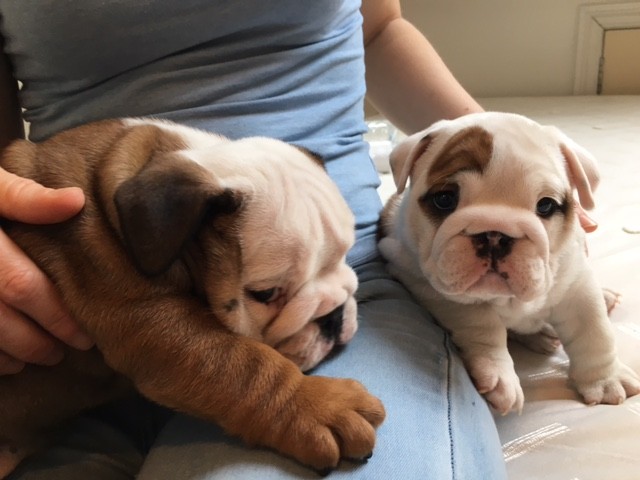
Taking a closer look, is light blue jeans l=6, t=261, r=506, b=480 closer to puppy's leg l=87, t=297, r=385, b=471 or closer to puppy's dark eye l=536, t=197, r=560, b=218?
puppy's leg l=87, t=297, r=385, b=471

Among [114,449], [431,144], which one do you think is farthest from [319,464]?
[431,144]

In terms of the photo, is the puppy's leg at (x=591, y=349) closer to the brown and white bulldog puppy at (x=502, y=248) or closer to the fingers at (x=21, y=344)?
the brown and white bulldog puppy at (x=502, y=248)

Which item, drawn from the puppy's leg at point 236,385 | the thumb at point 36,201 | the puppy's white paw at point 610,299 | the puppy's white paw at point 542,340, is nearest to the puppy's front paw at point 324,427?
the puppy's leg at point 236,385

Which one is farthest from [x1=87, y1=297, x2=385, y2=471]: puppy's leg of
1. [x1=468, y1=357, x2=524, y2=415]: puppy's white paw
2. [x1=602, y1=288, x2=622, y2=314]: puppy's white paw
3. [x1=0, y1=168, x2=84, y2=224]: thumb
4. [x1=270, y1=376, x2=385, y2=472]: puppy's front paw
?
[x1=602, y1=288, x2=622, y2=314]: puppy's white paw

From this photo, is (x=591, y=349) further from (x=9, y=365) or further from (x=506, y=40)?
(x=506, y=40)

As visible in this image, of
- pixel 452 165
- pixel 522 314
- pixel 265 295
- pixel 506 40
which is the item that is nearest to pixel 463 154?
pixel 452 165

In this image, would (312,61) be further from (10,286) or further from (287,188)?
(10,286)
